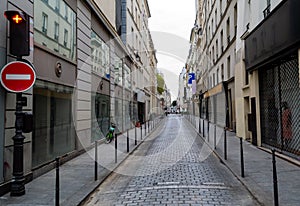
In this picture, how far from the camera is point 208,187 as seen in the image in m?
6.30

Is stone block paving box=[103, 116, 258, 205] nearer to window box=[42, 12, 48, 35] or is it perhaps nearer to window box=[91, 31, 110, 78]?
window box=[42, 12, 48, 35]

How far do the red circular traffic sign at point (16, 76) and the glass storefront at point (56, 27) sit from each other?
194 cm

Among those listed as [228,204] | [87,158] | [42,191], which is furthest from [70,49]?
[228,204]

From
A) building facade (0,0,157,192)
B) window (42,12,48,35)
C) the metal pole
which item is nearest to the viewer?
the metal pole

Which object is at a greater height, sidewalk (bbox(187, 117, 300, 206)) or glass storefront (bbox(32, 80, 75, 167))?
glass storefront (bbox(32, 80, 75, 167))

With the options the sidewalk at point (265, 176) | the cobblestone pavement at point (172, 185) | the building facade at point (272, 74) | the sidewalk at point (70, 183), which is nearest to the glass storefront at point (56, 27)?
the sidewalk at point (70, 183)

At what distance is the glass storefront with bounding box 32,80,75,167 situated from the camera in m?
7.69

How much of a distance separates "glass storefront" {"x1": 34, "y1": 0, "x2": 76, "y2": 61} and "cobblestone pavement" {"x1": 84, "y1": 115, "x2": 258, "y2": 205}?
424 centimetres

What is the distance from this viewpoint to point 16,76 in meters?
5.85

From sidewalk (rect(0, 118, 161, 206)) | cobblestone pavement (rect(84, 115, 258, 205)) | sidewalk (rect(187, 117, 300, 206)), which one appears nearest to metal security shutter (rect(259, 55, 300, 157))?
sidewalk (rect(187, 117, 300, 206))

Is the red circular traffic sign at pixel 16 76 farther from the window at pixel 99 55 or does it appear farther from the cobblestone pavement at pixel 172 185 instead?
the window at pixel 99 55

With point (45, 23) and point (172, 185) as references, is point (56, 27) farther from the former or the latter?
point (172, 185)

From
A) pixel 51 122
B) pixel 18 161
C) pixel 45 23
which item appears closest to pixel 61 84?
pixel 51 122

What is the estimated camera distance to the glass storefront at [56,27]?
786 cm
